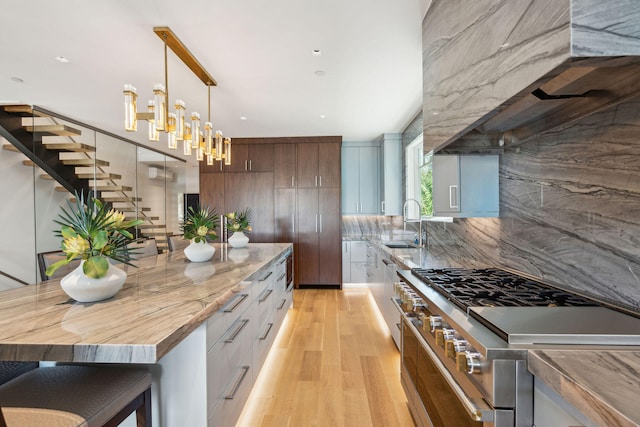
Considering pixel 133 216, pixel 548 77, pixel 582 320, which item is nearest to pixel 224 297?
pixel 582 320

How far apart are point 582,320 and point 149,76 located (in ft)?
11.7

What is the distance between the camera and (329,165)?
5.30 metres

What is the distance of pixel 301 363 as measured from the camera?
2.62 meters

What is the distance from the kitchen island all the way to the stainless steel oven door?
0.93m

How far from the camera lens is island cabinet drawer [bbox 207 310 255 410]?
1.32 m

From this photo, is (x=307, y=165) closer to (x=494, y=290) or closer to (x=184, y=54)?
(x=184, y=54)

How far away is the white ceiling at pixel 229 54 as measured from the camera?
6.59 ft

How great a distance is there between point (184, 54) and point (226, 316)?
7.05 feet

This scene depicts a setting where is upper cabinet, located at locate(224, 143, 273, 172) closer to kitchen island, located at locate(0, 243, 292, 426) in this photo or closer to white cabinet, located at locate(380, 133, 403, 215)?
white cabinet, located at locate(380, 133, 403, 215)

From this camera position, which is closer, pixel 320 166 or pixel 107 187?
pixel 320 166

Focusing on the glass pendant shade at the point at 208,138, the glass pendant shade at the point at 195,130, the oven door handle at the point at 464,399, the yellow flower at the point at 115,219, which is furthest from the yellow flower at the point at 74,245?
the glass pendant shade at the point at 208,138

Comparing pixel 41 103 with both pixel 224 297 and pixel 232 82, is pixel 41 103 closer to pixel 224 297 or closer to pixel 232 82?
pixel 232 82

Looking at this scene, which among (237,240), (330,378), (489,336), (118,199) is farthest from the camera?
(118,199)

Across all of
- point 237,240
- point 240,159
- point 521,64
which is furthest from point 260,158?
point 521,64
